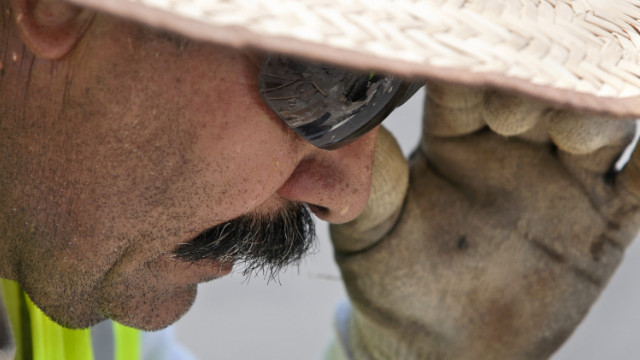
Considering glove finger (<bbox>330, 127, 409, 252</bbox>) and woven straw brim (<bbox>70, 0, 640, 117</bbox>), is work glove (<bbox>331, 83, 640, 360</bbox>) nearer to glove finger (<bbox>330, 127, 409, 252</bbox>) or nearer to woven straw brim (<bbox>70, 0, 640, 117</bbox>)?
glove finger (<bbox>330, 127, 409, 252</bbox>)

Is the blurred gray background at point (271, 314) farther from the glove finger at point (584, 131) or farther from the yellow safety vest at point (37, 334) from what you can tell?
the glove finger at point (584, 131)

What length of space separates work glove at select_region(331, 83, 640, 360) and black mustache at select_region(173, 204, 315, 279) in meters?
0.19

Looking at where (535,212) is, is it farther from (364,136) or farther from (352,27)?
(352,27)

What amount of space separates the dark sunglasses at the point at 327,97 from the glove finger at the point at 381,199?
0.78 ft

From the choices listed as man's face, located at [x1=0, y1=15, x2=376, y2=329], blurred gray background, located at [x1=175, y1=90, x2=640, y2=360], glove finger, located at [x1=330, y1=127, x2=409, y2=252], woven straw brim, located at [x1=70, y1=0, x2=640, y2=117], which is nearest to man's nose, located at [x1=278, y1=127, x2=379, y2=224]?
man's face, located at [x1=0, y1=15, x2=376, y2=329]

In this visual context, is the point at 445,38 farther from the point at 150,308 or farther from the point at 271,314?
the point at 271,314

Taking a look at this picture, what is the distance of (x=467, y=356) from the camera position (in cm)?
112

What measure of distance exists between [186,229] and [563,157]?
53 cm

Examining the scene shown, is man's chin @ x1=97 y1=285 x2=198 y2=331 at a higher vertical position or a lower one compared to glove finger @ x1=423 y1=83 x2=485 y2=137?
lower

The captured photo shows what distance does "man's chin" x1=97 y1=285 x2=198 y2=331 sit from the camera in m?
0.89

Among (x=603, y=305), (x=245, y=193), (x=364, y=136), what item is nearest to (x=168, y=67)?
(x=245, y=193)

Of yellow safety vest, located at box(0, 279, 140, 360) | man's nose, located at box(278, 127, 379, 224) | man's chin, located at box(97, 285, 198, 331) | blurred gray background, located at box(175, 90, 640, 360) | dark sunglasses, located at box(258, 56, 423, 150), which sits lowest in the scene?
blurred gray background, located at box(175, 90, 640, 360)

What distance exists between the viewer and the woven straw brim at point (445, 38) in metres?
0.42

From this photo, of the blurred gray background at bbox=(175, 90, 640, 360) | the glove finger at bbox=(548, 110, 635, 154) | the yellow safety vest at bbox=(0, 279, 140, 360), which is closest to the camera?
the glove finger at bbox=(548, 110, 635, 154)
